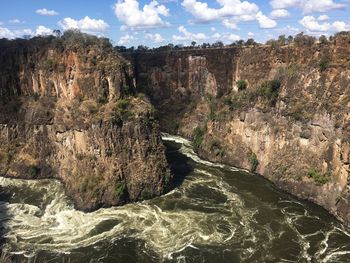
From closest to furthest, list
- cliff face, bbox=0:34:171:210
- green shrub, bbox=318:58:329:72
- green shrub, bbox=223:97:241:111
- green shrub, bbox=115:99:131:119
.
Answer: cliff face, bbox=0:34:171:210 < green shrub, bbox=115:99:131:119 < green shrub, bbox=318:58:329:72 < green shrub, bbox=223:97:241:111

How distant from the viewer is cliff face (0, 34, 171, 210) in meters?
55.5

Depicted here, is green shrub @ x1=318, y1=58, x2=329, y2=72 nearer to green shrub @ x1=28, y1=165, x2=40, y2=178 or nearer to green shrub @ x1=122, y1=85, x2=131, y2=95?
green shrub @ x1=122, y1=85, x2=131, y2=95

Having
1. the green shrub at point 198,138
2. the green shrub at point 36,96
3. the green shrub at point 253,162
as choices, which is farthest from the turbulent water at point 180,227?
the green shrub at point 198,138

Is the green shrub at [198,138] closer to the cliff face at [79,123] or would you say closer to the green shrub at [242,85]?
the green shrub at [242,85]

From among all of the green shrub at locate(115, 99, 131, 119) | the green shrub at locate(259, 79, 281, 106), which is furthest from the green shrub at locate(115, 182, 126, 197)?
the green shrub at locate(259, 79, 281, 106)

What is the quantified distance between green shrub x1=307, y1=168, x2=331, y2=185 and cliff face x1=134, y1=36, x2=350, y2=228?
5.1 inches

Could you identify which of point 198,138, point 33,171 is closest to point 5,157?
point 33,171

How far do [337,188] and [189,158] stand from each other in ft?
92.4

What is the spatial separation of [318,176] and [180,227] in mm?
20622

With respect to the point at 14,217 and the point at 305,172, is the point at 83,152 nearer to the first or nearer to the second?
the point at 14,217

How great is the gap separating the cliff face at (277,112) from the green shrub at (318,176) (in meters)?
0.13

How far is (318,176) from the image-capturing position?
55.4 meters

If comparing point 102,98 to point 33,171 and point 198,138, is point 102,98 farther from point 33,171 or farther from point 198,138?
point 198,138

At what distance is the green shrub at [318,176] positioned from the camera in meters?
54.3
